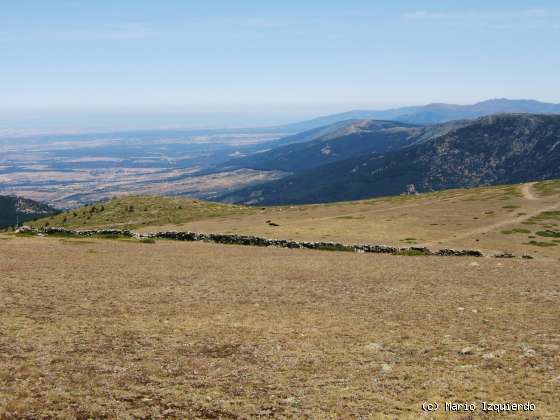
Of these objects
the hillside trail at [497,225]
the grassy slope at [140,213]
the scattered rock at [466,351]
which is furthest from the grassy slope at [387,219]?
the scattered rock at [466,351]

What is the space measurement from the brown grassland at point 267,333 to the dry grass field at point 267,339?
0.31ft

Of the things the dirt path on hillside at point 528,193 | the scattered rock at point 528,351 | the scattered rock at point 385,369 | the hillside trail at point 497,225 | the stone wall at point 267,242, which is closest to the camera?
the scattered rock at point 385,369

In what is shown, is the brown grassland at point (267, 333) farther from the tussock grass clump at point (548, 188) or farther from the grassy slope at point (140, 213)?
the tussock grass clump at point (548, 188)

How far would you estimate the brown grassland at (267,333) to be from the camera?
17.6 m

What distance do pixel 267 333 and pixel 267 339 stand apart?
0.96 m

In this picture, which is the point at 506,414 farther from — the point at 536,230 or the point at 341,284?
the point at 536,230

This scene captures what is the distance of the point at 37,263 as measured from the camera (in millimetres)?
41219

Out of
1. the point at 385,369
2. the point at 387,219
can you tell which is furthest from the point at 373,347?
the point at 387,219

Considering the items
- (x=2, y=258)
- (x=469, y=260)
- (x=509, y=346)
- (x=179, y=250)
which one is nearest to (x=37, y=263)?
(x=2, y=258)

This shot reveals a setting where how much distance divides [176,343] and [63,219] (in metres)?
99.8

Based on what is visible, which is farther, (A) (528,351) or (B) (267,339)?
(B) (267,339)

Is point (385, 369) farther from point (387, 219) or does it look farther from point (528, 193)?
point (528, 193)

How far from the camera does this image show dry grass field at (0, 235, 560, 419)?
57.4 feet

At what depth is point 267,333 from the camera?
26.0 meters
